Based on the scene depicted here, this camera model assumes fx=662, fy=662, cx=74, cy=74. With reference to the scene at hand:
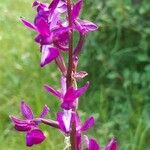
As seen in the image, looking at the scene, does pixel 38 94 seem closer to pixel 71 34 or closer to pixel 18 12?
pixel 18 12

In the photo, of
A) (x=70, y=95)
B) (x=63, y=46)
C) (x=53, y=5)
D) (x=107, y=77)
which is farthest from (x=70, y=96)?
(x=107, y=77)

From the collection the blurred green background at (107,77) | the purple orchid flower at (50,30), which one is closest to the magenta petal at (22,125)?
the purple orchid flower at (50,30)

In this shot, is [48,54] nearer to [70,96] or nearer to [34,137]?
[70,96]

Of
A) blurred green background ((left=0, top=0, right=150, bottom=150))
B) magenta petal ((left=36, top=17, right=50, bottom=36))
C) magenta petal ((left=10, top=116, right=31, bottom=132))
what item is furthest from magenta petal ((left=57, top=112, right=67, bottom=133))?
blurred green background ((left=0, top=0, right=150, bottom=150))

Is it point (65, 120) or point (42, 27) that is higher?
point (42, 27)

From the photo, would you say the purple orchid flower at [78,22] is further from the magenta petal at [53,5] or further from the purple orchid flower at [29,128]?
the purple orchid flower at [29,128]

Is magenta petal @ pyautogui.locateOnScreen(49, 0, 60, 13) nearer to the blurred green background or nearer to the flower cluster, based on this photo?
the flower cluster
